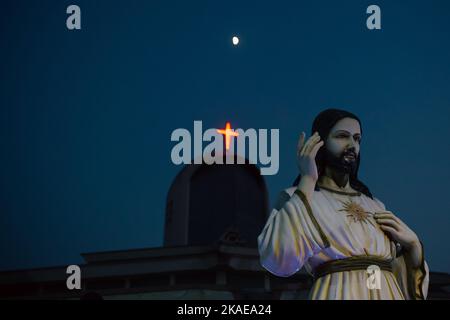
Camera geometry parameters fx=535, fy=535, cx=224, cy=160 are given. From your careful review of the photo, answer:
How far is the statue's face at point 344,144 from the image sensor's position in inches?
197

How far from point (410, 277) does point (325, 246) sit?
101cm

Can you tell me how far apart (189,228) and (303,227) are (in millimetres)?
16310

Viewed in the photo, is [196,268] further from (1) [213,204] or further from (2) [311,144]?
(2) [311,144]

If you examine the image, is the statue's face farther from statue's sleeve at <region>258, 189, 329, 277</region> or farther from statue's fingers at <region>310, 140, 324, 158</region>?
statue's sleeve at <region>258, 189, 329, 277</region>

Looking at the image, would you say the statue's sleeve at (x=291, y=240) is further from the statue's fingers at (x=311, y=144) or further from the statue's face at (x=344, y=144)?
the statue's face at (x=344, y=144)

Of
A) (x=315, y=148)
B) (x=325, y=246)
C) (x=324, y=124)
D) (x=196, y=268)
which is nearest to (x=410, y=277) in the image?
(x=325, y=246)

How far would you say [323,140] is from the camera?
5.13 m

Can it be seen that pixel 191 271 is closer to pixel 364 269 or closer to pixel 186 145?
pixel 186 145

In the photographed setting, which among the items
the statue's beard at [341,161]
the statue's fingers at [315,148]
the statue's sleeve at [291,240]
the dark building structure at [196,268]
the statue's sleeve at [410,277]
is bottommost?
the dark building structure at [196,268]

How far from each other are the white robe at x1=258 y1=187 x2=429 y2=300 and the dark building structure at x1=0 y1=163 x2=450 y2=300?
35.4 feet

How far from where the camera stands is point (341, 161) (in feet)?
16.4

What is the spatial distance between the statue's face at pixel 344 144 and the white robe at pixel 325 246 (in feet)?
1.39

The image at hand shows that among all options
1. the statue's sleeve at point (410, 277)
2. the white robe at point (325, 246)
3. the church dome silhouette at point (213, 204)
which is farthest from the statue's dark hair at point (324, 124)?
the church dome silhouette at point (213, 204)
